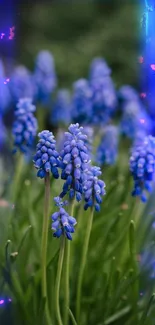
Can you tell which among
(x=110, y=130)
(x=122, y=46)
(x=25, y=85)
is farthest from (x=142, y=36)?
(x=122, y=46)

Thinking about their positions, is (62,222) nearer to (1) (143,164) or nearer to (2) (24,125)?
(1) (143,164)

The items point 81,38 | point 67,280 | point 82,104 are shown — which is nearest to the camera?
point 67,280

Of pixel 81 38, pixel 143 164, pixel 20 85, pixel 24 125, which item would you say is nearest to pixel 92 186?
pixel 143 164

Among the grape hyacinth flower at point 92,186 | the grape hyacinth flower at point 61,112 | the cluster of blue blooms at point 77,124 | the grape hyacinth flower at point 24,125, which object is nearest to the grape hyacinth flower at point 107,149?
the cluster of blue blooms at point 77,124

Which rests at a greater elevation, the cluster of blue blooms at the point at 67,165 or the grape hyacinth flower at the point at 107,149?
the grape hyacinth flower at the point at 107,149

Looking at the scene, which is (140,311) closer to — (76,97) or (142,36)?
(142,36)

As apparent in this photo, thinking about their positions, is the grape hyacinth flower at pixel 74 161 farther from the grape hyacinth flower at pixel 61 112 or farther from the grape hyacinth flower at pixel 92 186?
the grape hyacinth flower at pixel 61 112
